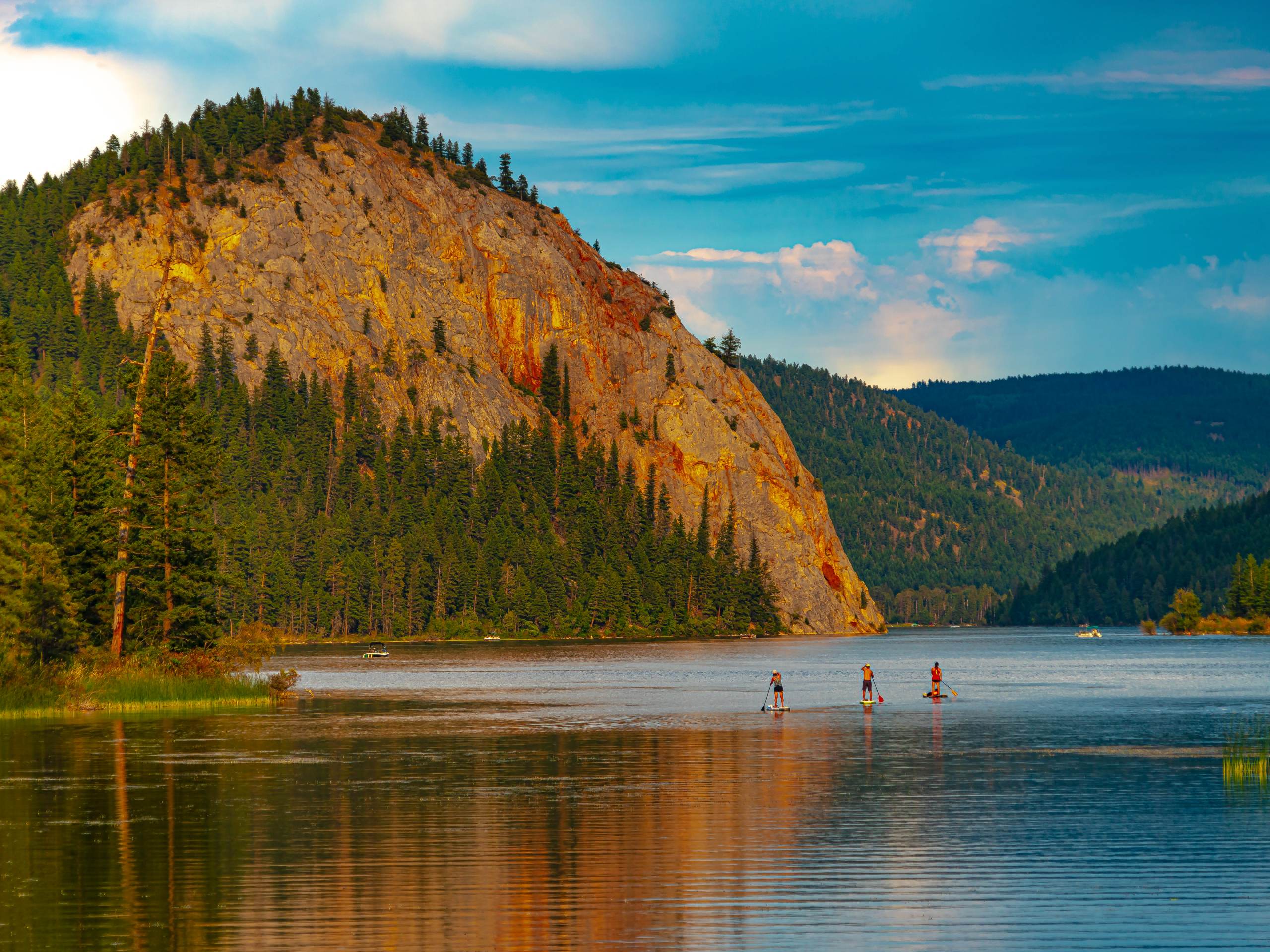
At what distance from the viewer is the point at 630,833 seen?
31.2 metres

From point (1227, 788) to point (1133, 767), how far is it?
556 centimetres

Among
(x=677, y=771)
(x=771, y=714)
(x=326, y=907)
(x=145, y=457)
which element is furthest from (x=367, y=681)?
(x=326, y=907)

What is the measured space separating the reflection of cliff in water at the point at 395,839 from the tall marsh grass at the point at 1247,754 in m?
11.7

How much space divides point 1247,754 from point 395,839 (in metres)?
29.8

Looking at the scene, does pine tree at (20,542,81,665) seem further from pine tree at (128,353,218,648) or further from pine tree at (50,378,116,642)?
pine tree at (128,353,218,648)

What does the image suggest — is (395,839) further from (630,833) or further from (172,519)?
(172,519)

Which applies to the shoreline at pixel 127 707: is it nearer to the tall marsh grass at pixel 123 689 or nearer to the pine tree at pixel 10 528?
the tall marsh grass at pixel 123 689

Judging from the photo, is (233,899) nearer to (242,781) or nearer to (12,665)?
(242,781)

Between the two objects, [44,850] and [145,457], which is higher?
[145,457]

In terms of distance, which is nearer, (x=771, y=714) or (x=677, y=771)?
(x=677, y=771)

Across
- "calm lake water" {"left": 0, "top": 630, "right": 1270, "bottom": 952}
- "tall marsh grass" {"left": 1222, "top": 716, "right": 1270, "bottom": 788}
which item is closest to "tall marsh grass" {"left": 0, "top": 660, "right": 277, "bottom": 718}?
"calm lake water" {"left": 0, "top": 630, "right": 1270, "bottom": 952}

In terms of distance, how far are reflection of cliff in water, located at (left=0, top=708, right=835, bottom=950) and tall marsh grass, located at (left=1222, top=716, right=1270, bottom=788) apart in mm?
11658

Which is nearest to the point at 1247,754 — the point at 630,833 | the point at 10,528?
the point at 630,833

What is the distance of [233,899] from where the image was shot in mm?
24203
